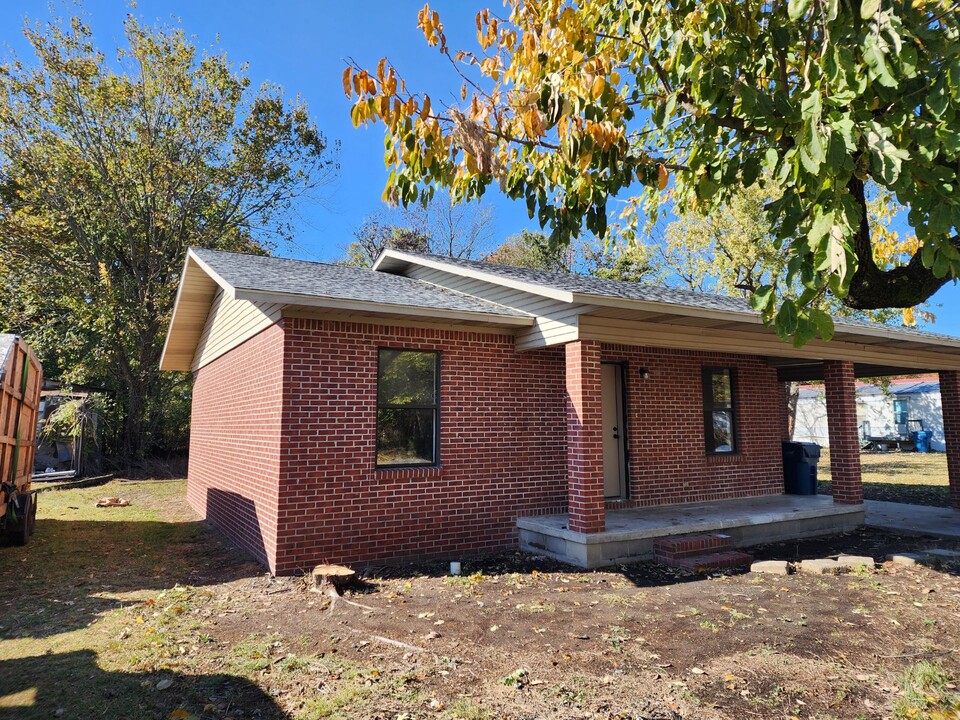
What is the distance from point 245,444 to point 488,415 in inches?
150

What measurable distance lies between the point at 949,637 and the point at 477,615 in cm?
406

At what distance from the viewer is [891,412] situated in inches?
Answer: 1382

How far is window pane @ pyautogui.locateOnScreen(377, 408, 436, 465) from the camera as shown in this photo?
8000mm

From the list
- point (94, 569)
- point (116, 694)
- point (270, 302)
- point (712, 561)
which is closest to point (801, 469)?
point (712, 561)

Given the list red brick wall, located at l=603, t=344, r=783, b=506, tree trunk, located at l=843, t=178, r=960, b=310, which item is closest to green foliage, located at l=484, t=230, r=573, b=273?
red brick wall, located at l=603, t=344, r=783, b=506

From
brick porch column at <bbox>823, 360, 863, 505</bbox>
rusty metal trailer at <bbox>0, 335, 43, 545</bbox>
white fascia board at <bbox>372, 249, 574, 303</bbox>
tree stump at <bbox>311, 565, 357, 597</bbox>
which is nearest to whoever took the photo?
tree stump at <bbox>311, 565, 357, 597</bbox>

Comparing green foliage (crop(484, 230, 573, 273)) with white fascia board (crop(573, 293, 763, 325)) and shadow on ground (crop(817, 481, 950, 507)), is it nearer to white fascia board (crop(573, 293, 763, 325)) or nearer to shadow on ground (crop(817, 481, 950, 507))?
shadow on ground (crop(817, 481, 950, 507))

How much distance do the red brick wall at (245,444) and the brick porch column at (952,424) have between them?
12.5 meters

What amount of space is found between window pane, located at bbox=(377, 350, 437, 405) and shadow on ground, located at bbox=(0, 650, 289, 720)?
13.9 feet

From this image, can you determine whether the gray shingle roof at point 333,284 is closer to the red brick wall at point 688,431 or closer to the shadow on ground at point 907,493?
the red brick wall at point 688,431

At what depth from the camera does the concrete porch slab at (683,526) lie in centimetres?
764

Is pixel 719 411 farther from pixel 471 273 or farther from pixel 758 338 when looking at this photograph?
pixel 471 273

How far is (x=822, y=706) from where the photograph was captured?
383 centimetres

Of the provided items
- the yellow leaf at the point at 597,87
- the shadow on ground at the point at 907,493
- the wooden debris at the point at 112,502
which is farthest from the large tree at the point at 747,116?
the wooden debris at the point at 112,502
